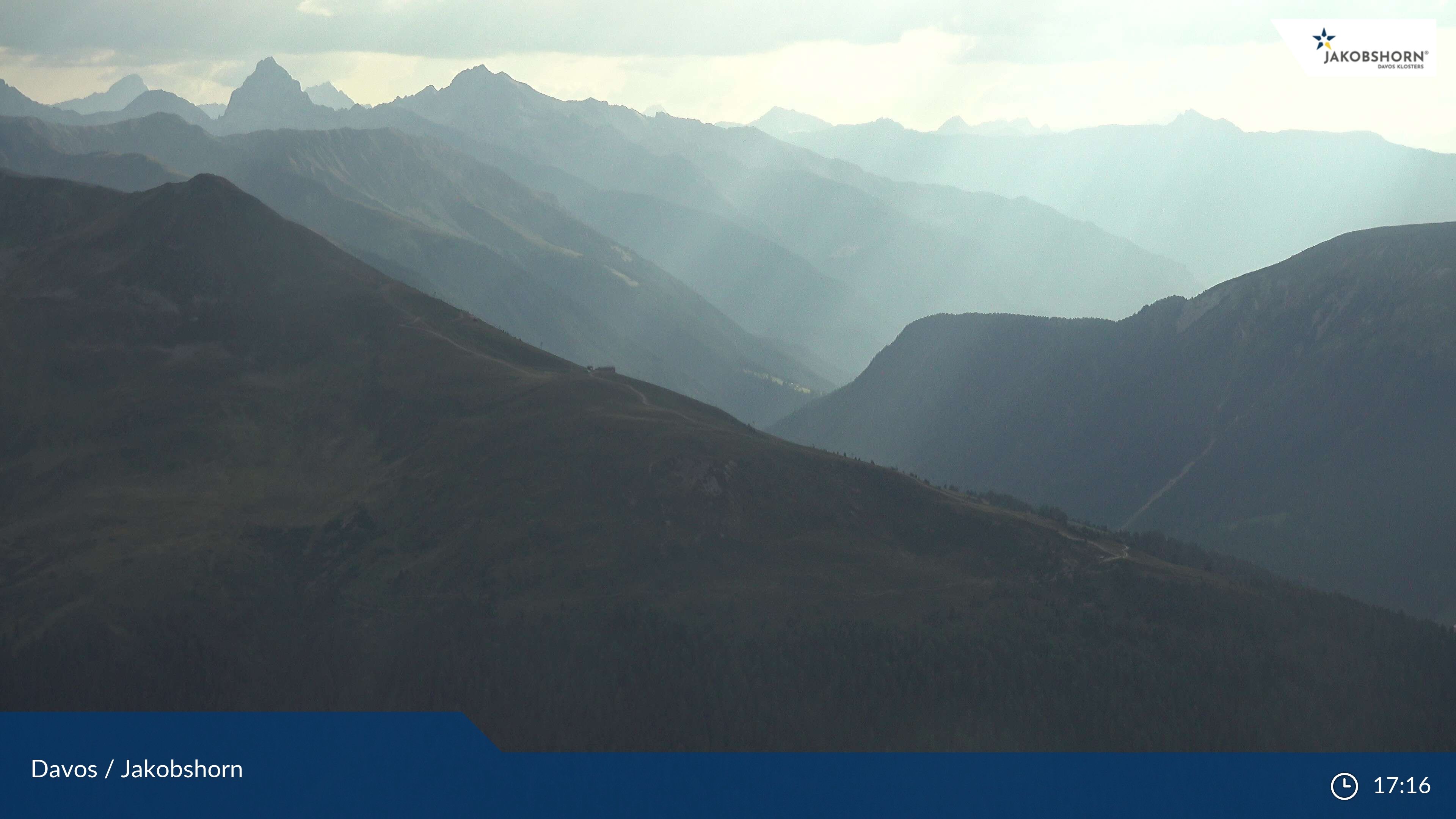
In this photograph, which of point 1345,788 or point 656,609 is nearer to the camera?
point 1345,788

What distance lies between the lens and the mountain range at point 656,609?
13462 cm

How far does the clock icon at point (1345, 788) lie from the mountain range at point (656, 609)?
2018cm

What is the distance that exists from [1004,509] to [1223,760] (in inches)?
2819

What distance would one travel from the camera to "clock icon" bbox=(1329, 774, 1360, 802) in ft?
343

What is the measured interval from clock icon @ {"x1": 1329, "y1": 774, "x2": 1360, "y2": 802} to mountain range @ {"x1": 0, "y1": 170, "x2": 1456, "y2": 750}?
2018 cm

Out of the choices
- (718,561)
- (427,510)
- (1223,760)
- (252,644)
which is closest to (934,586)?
(718,561)

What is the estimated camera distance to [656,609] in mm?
149750

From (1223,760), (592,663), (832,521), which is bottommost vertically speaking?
(592,663)

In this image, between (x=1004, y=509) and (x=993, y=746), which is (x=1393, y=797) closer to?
(x=993, y=746)

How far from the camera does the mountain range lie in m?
135

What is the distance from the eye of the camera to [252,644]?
499 ft

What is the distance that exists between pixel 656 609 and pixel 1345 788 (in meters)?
79.4

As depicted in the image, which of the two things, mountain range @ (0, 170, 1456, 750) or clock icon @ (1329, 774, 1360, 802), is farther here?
mountain range @ (0, 170, 1456, 750)

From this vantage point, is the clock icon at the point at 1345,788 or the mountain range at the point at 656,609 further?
A: the mountain range at the point at 656,609
